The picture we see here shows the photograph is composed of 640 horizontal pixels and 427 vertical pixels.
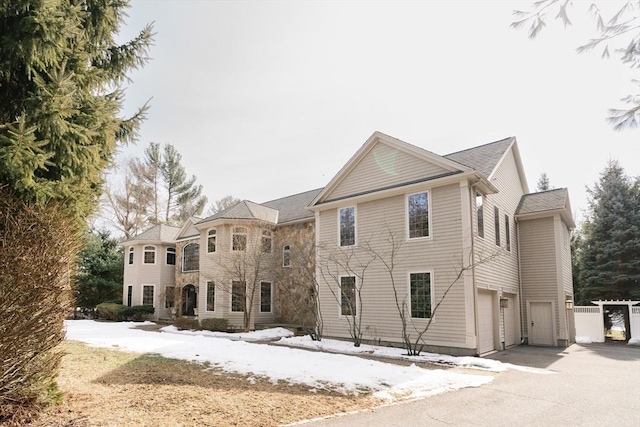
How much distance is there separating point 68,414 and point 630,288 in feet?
80.9

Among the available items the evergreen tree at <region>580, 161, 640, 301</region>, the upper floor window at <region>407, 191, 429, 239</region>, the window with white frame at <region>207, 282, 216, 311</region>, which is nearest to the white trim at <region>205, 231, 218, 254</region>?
the window with white frame at <region>207, 282, 216, 311</region>

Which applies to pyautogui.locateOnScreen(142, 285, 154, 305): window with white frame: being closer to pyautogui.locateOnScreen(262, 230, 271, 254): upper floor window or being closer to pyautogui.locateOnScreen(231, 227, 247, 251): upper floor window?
pyautogui.locateOnScreen(231, 227, 247, 251): upper floor window

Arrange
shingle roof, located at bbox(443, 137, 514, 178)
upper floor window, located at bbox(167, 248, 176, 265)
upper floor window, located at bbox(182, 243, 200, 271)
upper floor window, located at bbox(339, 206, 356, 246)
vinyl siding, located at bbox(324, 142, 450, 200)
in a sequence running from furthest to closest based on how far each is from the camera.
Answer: upper floor window, located at bbox(167, 248, 176, 265)
upper floor window, located at bbox(182, 243, 200, 271)
upper floor window, located at bbox(339, 206, 356, 246)
shingle roof, located at bbox(443, 137, 514, 178)
vinyl siding, located at bbox(324, 142, 450, 200)

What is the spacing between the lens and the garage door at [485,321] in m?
12.8

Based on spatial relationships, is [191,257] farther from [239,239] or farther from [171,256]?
[239,239]

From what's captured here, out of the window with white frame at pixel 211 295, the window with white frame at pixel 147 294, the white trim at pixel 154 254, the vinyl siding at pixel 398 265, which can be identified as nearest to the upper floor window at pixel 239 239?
the window with white frame at pixel 211 295

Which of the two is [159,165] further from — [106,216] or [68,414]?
[68,414]

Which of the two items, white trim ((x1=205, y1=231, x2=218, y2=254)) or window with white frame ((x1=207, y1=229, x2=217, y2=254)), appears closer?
white trim ((x1=205, y1=231, x2=218, y2=254))

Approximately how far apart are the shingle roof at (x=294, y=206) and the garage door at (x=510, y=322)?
29.7 feet

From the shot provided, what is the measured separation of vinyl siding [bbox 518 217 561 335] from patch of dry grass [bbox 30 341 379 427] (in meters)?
12.5

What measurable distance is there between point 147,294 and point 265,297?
9803mm

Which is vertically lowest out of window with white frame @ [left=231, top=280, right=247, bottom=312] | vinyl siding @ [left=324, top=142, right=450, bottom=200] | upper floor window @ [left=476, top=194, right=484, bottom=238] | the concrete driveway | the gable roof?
the concrete driveway

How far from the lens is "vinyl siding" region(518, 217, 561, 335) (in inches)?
641

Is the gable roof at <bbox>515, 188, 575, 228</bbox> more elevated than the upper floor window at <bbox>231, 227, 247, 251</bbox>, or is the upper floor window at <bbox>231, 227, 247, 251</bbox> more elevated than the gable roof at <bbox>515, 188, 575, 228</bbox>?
the gable roof at <bbox>515, 188, 575, 228</bbox>
